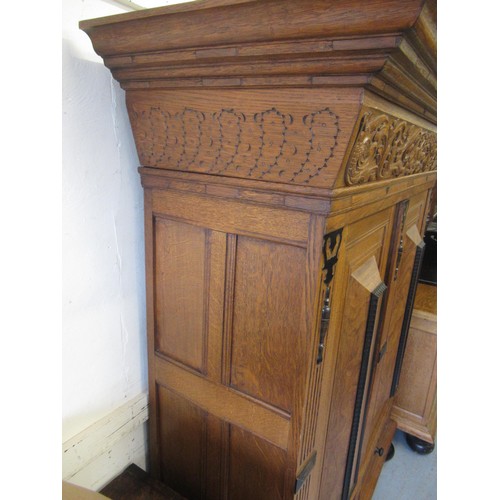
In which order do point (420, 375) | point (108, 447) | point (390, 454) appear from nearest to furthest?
point (108, 447) → point (420, 375) → point (390, 454)

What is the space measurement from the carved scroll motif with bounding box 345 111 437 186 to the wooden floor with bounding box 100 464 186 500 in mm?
885

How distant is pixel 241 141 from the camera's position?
0.64 meters

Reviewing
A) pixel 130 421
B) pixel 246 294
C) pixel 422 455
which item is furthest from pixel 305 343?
pixel 422 455

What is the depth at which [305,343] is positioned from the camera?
27.4 inches

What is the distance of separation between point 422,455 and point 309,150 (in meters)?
1.94

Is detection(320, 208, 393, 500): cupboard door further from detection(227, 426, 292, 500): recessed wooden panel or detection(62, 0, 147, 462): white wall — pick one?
detection(62, 0, 147, 462): white wall

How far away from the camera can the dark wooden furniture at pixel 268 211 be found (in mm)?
518

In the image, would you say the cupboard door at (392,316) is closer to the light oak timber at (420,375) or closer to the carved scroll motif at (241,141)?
the light oak timber at (420,375)

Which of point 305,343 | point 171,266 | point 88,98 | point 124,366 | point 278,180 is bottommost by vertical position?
point 124,366

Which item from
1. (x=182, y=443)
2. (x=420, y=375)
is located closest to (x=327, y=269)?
(x=182, y=443)

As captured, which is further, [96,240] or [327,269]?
[96,240]

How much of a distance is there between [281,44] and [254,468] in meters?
0.85

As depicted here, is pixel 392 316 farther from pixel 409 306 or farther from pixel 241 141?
pixel 241 141

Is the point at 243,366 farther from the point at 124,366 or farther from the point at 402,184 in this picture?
the point at 402,184
